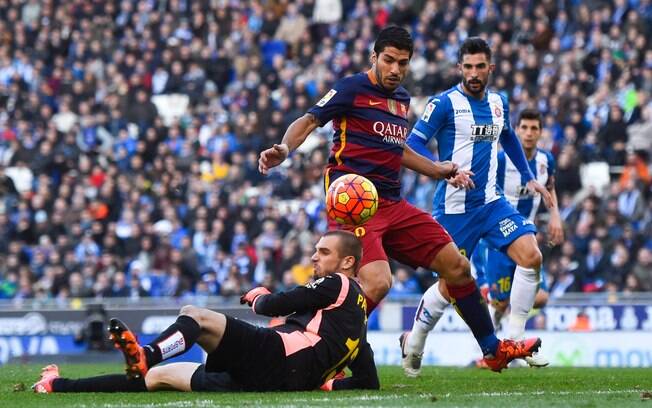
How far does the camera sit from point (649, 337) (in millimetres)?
17719

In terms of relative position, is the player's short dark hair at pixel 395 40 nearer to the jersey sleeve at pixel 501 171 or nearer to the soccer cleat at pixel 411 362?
the jersey sleeve at pixel 501 171

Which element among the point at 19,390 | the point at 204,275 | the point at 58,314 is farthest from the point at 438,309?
the point at 204,275

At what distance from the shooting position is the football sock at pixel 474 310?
11.0 metres

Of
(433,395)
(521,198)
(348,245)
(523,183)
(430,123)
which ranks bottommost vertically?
(433,395)

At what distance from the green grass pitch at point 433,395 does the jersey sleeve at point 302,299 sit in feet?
1.84

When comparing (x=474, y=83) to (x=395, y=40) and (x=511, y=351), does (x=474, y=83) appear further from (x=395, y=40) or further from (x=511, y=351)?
(x=511, y=351)

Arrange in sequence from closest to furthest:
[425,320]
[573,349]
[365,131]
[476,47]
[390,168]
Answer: [365,131] < [390,168] < [476,47] < [425,320] < [573,349]

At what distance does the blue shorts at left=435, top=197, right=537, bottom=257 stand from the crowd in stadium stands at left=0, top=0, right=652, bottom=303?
7987 mm

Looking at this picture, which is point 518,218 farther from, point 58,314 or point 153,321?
point 58,314

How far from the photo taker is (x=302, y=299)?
9148 millimetres

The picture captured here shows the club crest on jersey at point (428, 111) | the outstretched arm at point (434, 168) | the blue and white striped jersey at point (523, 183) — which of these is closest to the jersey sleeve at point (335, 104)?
the outstretched arm at point (434, 168)

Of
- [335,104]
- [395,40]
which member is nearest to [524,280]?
[335,104]

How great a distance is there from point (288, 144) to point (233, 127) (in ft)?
54.5

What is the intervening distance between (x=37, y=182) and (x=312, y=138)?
5.46m
